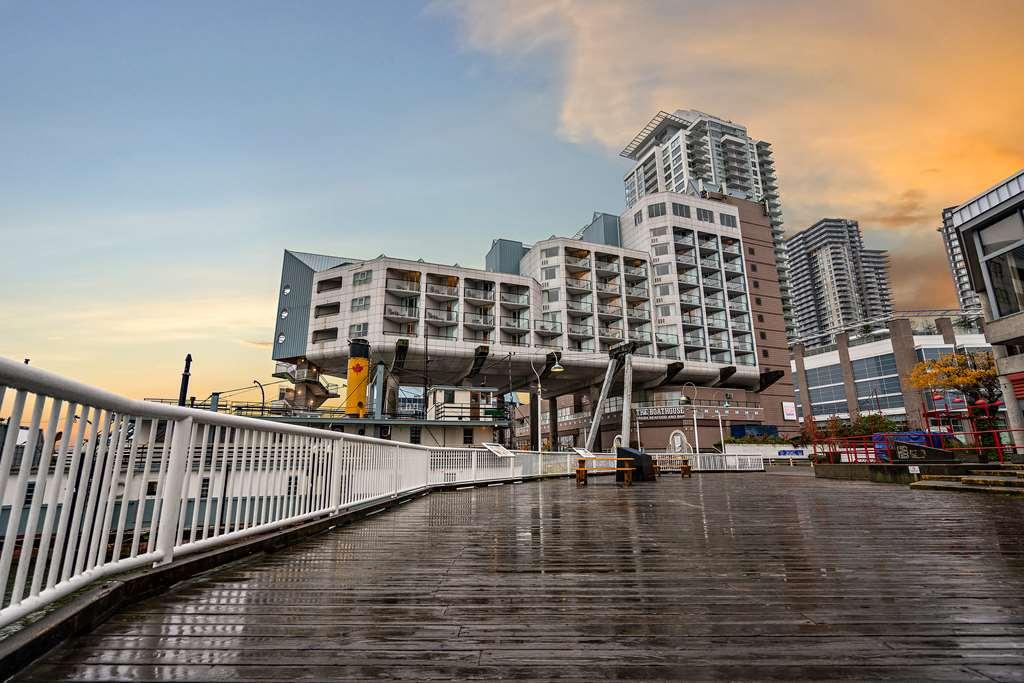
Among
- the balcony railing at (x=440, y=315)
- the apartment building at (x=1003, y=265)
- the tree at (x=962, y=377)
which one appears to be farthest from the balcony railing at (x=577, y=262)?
the apartment building at (x=1003, y=265)

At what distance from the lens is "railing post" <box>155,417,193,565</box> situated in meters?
3.37

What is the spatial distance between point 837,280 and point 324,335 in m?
189

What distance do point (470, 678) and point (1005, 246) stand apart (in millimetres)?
26321

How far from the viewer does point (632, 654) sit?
198 cm

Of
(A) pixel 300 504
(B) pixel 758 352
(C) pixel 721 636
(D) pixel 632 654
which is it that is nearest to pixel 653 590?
(C) pixel 721 636

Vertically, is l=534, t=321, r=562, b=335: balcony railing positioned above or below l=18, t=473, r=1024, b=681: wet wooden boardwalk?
above

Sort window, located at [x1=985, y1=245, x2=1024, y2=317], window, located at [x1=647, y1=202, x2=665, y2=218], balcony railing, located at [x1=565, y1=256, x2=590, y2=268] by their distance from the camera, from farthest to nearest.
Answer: window, located at [x1=647, y1=202, x2=665, y2=218] < balcony railing, located at [x1=565, y1=256, x2=590, y2=268] < window, located at [x1=985, y1=245, x2=1024, y2=317]

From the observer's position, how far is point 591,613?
2.55m

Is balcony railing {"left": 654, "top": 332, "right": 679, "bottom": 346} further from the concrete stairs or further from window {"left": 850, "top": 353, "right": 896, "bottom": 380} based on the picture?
window {"left": 850, "top": 353, "right": 896, "bottom": 380}

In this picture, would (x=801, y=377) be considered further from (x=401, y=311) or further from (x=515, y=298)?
(x=401, y=311)

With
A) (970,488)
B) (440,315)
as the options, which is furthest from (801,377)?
(970,488)

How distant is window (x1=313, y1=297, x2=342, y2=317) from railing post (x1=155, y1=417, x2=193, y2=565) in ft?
137

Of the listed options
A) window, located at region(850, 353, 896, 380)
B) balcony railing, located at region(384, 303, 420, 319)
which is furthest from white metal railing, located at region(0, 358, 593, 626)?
window, located at region(850, 353, 896, 380)

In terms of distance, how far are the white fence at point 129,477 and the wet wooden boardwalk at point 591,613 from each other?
38 centimetres
